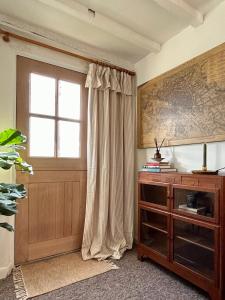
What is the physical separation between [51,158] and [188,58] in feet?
5.82

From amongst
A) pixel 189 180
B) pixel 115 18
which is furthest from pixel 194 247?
pixel 115 18

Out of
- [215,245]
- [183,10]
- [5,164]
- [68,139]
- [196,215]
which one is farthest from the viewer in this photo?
[68,139]

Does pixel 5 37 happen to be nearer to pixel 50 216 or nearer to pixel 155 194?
pixel 50 216

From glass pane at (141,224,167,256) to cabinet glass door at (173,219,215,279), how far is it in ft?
0.50

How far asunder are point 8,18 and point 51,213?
1.99 meters

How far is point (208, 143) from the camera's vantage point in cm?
188

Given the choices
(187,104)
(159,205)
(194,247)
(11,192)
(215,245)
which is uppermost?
(187,104)

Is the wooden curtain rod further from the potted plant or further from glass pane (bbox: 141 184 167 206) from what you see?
glass pane (bbox: 141 184 167 206)

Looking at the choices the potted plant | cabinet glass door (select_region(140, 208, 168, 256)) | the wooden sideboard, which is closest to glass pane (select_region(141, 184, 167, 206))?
the wooden sideboard

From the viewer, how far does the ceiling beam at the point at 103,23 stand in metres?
1.75

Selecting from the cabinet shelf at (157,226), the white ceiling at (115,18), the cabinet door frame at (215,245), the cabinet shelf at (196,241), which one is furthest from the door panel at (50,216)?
the white ceiling at (115,18)

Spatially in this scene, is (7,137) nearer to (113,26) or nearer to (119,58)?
(113,26)

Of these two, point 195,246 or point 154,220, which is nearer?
point 195,246

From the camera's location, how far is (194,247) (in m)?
1.71
